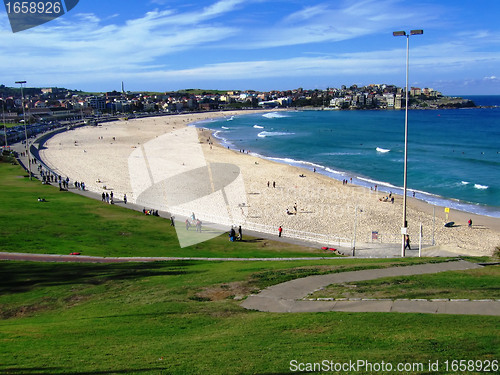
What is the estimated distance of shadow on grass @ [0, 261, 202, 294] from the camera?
12055 mm

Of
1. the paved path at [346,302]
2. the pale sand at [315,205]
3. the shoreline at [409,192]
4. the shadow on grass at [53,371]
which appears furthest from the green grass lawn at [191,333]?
the shoreline at [409,192]

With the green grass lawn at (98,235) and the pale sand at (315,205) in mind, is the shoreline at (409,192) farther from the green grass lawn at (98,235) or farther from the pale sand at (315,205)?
the green grass lawn at (98,235)

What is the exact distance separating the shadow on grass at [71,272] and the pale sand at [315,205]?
9834mm

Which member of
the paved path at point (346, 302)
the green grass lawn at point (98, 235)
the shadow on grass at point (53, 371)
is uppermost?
the shadow on grass at point (53, 371)

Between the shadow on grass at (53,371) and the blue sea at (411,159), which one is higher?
the shadow on grass at (53,371)

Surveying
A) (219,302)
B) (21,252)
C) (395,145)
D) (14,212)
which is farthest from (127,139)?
(219,302)

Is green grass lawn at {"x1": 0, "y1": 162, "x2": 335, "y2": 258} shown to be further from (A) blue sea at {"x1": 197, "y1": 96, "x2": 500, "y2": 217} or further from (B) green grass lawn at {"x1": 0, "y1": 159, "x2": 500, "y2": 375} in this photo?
(A) blue sea at {"x1": 197, "y1": 96, "x2": 500, "y2": 217}

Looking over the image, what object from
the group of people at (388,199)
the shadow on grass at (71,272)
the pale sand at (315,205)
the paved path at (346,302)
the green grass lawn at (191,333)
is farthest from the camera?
the group of people at (388,199)

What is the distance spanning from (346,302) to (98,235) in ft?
41.9

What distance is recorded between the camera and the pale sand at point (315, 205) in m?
23.3

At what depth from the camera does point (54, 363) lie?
670cm

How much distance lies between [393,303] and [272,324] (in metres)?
2.79

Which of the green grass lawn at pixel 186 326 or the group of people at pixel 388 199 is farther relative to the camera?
the group of people at pixel 388 199

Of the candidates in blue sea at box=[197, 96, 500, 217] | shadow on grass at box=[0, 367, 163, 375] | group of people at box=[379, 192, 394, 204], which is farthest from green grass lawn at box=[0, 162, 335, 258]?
blue sea at box=[197, 96, 500, 217]
